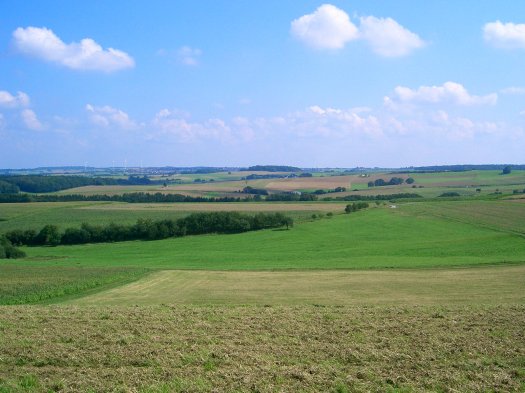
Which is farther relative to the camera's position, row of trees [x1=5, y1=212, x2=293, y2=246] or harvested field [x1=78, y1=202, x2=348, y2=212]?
harvested field [x1=78, y1=202, x2=348, y2=212]

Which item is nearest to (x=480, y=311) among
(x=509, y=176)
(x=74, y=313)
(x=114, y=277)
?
(x=74, y=313)

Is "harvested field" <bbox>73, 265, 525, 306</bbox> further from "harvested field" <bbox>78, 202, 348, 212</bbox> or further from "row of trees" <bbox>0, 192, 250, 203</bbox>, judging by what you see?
"row of trees" <bbox>0, 192, 250, 203</bbox>

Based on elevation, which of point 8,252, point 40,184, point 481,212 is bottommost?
point 8,252

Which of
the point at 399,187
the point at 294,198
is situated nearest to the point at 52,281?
the point at 294,198

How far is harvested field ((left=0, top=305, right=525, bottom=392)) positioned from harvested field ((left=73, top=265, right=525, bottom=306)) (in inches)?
236

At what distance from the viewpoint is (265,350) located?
43.3ft

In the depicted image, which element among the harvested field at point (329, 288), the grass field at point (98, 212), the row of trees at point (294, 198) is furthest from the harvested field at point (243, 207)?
the harvested field at point (329, 288)

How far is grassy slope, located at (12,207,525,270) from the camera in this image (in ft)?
137

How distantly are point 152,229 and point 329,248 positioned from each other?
26.1m

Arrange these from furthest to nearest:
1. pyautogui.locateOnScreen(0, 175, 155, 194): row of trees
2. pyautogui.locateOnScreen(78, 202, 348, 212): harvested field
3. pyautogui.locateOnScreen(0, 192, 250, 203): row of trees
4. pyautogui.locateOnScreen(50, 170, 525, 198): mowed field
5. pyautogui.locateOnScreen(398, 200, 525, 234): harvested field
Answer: pyautogui.locateOnScreen(0, 175, 155, 194): row of trees < pyautogui.locateOnScreen(50, 170, 525, 198): mowed field < pyautogui.locateOnScreen(0, 192, 250, 203): row of trees < pyautogui.locateOnScreen(78, 202, 348, 212): harvested field < pyautogui.locateOnScreen(398, 200, 525, 234): harvested field

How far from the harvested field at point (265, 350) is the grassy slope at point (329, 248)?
71.4ft

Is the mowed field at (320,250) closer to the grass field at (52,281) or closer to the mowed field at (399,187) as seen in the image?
the grass field at (52,281)

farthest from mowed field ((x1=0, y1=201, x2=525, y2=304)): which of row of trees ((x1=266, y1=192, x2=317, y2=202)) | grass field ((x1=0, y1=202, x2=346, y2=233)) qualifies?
row of trees ((x1=266, y1=192, x2=317, y2=202))

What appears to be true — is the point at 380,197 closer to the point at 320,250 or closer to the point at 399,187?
the point at 399,187
